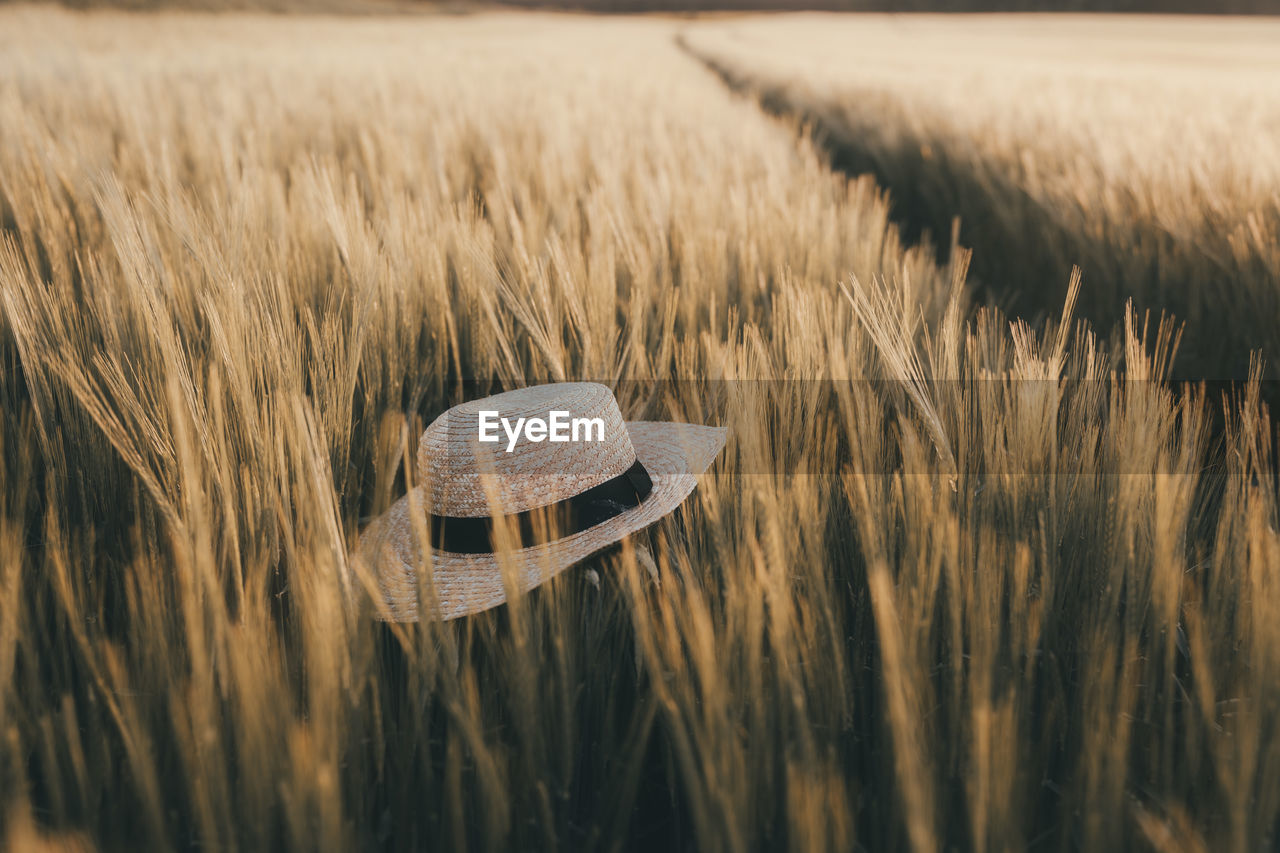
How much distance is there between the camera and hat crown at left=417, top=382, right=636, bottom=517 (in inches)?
29.2

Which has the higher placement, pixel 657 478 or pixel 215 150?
pixel 215 150

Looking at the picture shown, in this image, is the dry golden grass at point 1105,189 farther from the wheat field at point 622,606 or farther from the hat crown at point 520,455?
the hat crown at point 520,455

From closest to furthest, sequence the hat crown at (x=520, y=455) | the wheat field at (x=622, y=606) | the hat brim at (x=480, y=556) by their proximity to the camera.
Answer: the wheat field at (x=622, y=606)
the hat brim at (x=480, y=556)
the hat crown at (x=520, y=455)

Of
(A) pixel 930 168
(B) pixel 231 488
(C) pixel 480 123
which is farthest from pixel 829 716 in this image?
(A) pixel 930 168

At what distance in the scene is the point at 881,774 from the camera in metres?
0.56

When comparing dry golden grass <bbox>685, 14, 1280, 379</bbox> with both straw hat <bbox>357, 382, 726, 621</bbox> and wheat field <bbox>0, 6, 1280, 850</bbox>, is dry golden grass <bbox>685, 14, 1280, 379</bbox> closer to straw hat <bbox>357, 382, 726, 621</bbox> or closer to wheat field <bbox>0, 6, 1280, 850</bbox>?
wheat field <bbox>0, 6, 1280, 850</bbox>

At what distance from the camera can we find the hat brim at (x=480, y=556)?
0.62 meters

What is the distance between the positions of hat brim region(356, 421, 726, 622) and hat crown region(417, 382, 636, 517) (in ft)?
0.12

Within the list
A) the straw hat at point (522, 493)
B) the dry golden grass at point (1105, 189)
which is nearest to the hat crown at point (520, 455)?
the straw hat at point (522, 493)

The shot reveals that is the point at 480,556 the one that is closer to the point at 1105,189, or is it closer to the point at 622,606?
the point at 622,606

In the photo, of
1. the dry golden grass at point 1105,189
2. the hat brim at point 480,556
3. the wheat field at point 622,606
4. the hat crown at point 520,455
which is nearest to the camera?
the wheat field at point 622,606

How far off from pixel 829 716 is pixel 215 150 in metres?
2.26

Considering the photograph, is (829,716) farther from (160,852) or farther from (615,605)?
(160,852)

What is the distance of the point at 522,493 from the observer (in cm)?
75
